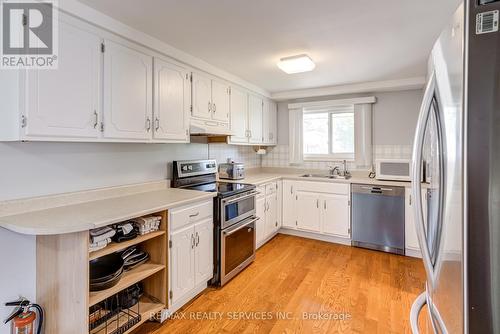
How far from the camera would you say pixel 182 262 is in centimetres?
212

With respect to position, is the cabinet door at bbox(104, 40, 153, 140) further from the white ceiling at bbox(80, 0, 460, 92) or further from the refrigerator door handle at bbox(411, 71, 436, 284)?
the refrigerator door handle at bbox(411, 71, 436, 284)

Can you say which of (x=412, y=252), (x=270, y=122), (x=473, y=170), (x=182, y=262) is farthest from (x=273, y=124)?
(x=473, y=170)

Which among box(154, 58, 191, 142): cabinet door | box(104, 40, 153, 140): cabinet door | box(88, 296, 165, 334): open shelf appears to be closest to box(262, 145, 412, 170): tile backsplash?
box(154, 58, 191, 142): cabinet door

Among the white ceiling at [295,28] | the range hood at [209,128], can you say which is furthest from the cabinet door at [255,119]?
the white ceiling at [295,28]

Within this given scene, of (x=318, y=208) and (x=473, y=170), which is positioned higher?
(x=473, y=170)

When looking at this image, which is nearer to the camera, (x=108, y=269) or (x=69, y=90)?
(x=69, y=90)

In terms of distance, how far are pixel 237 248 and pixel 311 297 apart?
845 mm

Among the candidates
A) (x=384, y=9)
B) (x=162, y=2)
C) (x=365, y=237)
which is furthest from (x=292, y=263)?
(x=162, y=2)

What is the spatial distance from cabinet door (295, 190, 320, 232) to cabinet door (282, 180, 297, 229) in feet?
0.21

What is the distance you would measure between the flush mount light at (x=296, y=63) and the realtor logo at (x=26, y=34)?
74.9 inches

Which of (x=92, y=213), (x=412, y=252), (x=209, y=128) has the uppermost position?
(x=209, y=128)

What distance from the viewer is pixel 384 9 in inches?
70.6

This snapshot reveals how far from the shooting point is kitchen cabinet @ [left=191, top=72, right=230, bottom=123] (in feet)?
8.93

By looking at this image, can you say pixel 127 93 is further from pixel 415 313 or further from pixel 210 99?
pixel 415 313
